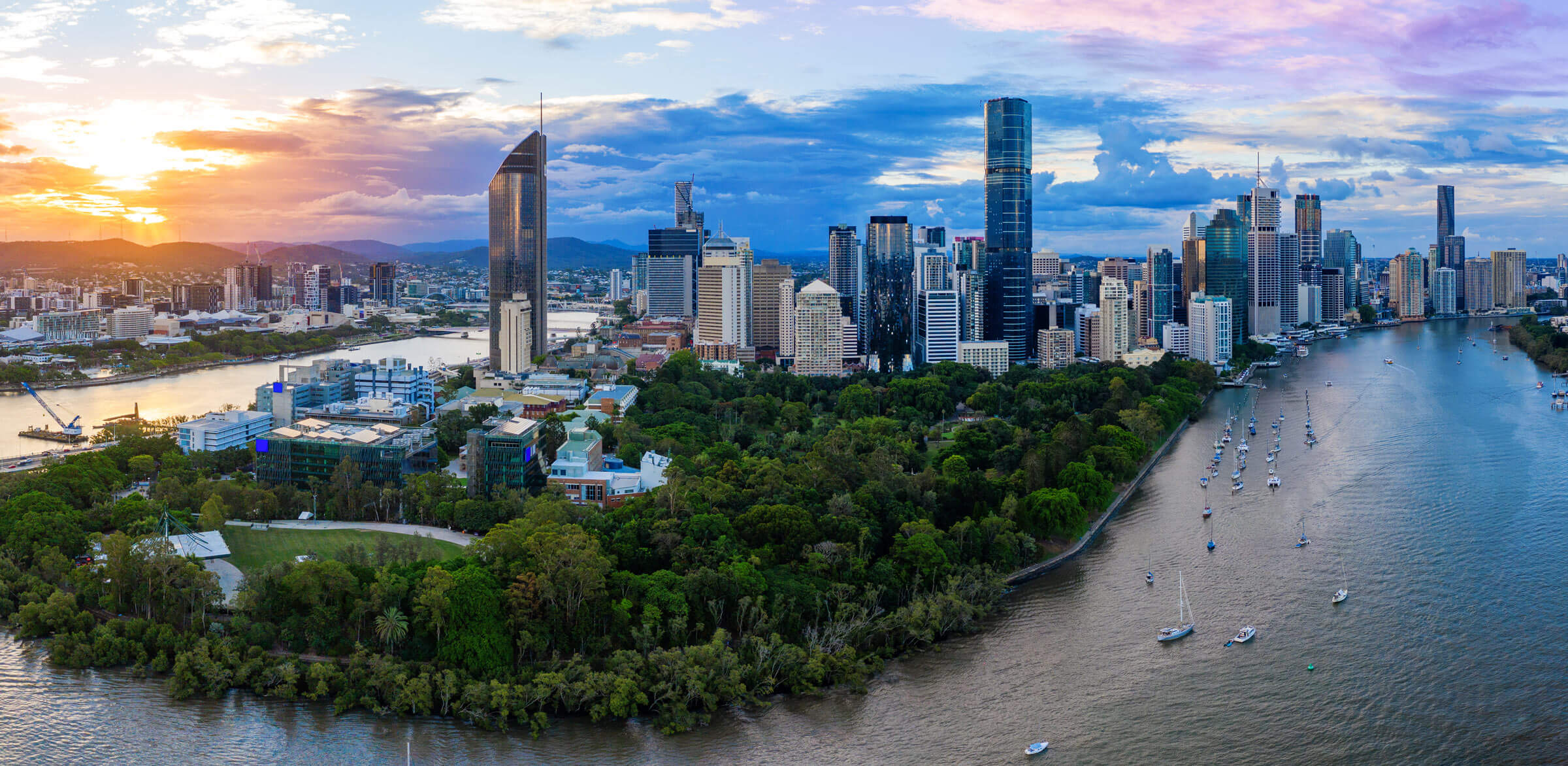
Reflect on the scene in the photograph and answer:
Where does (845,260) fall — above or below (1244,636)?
above

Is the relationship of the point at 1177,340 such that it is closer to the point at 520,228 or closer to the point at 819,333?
the point at 819,333

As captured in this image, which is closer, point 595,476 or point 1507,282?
point 595,476

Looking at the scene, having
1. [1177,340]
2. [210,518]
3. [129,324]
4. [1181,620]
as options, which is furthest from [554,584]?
[129,324]

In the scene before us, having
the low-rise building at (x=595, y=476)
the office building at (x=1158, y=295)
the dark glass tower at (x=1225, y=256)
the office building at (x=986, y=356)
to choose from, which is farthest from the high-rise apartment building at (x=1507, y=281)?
the low-rise building at (x=595, y=476)

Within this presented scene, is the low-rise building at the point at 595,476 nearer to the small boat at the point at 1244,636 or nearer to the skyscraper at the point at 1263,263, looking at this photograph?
the small boat at the point at 1244,636

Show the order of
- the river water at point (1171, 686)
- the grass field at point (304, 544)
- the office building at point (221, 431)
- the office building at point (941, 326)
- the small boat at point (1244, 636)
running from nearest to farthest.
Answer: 1. the river water at point (1171, 686)
2. the small boat at point (1244, 636)
3. the grass field at point (304, 544)
4. the office building at point (221, 431)
5. the office building at point (941, 326)

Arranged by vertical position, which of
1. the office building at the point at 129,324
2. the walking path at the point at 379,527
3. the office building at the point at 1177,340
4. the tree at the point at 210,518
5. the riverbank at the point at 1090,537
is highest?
the office building at the point at 129,324
